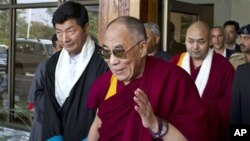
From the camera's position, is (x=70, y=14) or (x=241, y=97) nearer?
(x=70, y=14)

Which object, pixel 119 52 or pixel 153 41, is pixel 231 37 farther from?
pixel 119 52

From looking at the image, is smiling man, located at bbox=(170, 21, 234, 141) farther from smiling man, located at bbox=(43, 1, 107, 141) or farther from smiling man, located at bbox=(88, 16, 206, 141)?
smiling man, located at bbox=(88, 16, 206, 141)

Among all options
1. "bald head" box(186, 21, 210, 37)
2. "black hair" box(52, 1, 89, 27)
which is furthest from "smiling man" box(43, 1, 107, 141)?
"bald head" box(186, 21, 210, 37)

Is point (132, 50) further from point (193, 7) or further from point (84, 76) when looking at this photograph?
point (193, 7)

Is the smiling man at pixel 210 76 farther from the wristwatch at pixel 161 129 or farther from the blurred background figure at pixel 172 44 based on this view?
the blurred background figure at pixel 172 44

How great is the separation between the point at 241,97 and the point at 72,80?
110 centimetres

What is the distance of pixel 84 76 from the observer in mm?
2977

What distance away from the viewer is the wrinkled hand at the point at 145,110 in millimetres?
2074

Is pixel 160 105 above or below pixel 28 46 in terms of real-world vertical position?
below

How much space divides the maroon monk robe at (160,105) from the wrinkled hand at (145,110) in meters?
0.12

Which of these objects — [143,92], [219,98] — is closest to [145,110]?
[143,92]

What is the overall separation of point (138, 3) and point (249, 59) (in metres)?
1.46

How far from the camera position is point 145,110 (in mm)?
2084

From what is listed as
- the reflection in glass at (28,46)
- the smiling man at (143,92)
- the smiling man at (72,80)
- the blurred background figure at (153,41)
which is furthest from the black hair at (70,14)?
the reflection in glass at (28,46)
